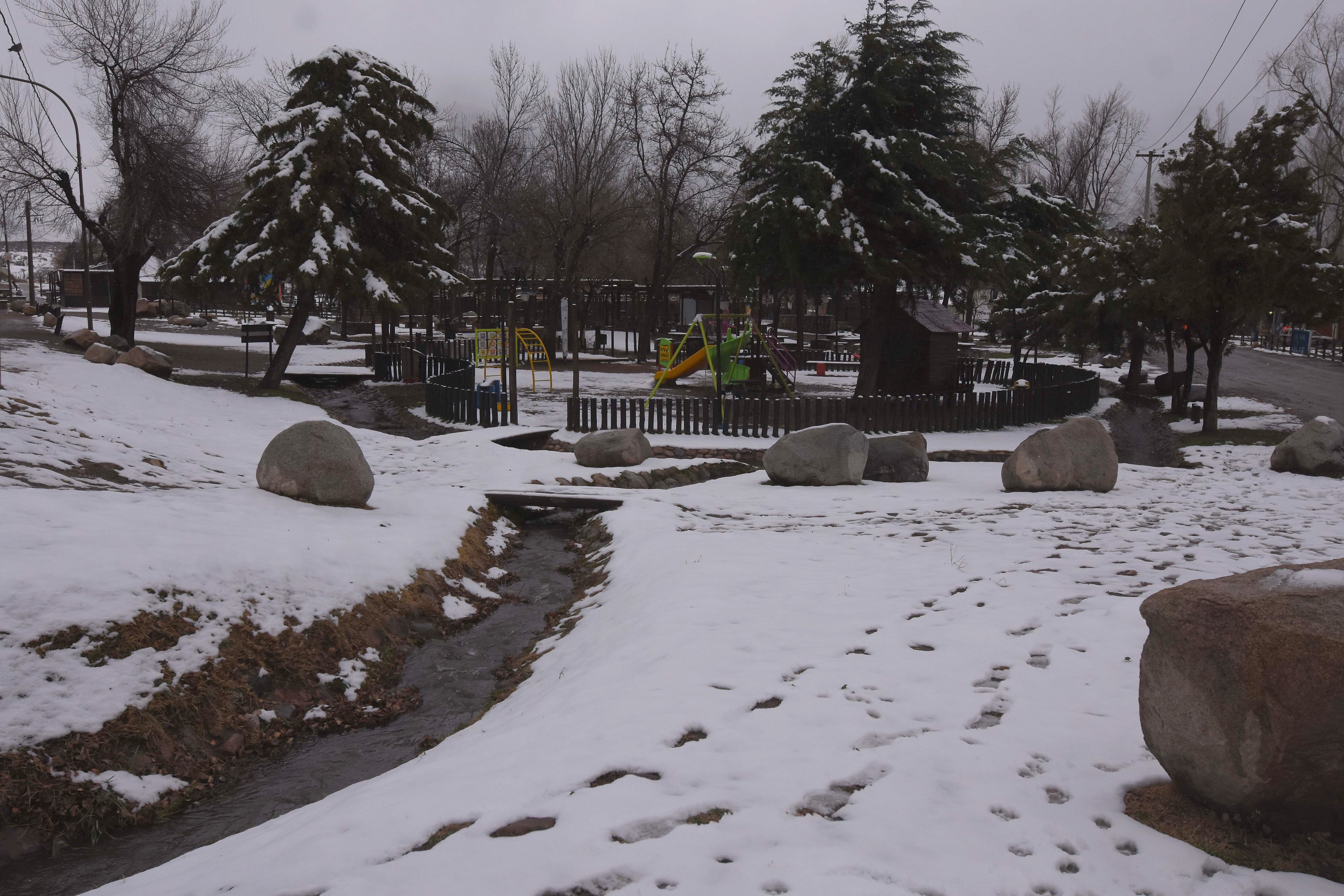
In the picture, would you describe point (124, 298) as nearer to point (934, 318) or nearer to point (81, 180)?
point (81, 180)

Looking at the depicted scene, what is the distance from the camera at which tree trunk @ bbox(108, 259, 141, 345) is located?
959 inches

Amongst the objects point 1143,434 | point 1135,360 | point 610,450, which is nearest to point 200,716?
point 610,450

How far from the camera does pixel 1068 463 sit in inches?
456

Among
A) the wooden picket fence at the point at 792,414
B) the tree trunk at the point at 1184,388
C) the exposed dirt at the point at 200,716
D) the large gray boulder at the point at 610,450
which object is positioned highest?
the tree trunk at the point at 1184,388

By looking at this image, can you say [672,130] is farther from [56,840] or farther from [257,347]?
[56,840]

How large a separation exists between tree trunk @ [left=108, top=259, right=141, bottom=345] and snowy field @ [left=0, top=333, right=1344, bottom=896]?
15586 millimetres

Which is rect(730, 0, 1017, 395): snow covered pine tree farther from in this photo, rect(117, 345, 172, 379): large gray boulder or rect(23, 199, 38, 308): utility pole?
rect(23, 199, 38, 308): utility pole

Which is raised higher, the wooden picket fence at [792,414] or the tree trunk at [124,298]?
the tree trunk at [124,298]

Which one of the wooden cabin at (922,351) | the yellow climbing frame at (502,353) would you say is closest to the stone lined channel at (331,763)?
the yellow climbing frame at (502,353)

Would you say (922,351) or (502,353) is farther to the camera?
(922,351)

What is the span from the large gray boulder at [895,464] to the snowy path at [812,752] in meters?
4.82

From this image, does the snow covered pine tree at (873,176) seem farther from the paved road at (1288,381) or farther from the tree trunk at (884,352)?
the paved road at (1288,381)

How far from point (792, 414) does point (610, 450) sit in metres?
5.14

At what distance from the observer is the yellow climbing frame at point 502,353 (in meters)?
24.2
